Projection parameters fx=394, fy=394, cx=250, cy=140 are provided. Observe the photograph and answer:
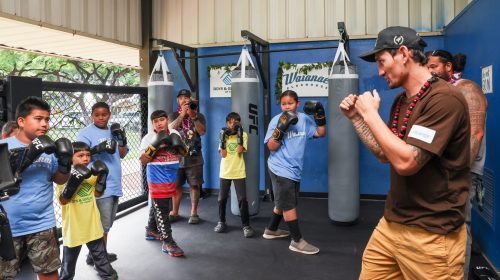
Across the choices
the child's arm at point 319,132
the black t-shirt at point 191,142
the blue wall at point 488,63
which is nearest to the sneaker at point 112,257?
the black t-shirt at point 191,142

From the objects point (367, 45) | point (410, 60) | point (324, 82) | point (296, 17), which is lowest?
point (410, 60)

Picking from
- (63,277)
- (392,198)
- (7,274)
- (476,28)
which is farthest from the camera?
(476,28)

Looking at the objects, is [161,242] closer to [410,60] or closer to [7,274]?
[7,274]

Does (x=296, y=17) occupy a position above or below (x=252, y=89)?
above

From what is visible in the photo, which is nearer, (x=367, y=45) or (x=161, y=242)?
(x=161, y=242)

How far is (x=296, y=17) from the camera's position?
233 inches

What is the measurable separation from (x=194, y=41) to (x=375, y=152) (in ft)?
16.5

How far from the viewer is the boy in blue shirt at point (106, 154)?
126 inches

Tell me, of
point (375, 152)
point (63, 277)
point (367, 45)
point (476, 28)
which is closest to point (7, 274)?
point (63, 277)

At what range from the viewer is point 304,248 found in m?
3.65

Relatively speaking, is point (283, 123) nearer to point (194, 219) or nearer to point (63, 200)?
point (194, 219)

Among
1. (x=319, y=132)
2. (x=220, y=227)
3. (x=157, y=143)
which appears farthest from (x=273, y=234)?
(x=157, y=143)

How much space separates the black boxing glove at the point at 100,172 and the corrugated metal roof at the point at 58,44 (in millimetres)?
2238

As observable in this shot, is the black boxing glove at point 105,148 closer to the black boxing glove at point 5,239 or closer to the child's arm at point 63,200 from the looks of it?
the child's arm at point 63,200
